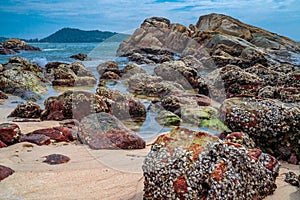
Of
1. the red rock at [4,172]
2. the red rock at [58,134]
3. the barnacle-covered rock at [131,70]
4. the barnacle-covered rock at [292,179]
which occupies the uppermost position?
the red rock at [4,172]

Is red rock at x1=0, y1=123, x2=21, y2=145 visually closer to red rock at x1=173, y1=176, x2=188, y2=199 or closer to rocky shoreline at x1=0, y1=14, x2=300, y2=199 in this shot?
rocky shoreline at x1=0, y1=14, x2=300, y2=199

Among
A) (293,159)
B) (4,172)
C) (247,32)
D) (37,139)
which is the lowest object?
(293,159)

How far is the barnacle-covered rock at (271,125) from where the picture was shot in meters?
5.23

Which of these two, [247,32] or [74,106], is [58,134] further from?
[247,32]

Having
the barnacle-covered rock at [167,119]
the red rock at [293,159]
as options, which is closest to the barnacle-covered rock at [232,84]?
the barnacle-covered rock at [167,119]

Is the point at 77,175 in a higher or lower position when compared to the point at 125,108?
higher

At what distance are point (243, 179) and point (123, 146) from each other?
287cm

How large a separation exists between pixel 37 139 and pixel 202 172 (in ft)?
12.6

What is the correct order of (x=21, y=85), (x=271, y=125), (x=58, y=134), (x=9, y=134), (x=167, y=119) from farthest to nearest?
(x=21, y=85), (x=167, y=119), (x=58, y=134), (x=9, y=134), (x=271, y=125)

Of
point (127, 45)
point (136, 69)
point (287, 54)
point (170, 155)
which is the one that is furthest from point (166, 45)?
point (170, 155)

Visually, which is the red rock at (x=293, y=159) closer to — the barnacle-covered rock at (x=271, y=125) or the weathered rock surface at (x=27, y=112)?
the barnacle-covered rock at (x=271, y=125)

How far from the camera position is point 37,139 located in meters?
6.01

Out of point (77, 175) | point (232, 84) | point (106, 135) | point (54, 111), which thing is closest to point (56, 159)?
point (77, 175)

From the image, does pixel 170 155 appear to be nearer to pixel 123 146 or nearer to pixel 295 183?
pixel 295 183
